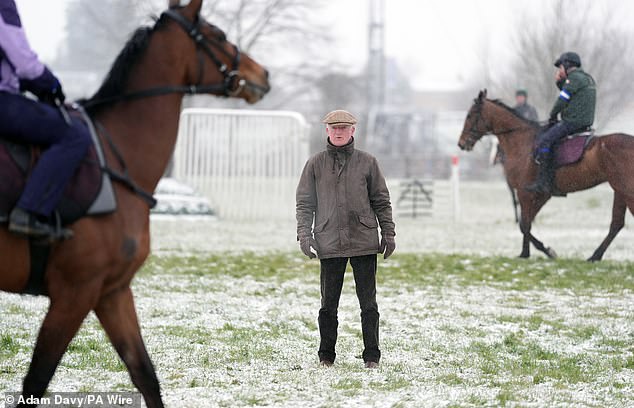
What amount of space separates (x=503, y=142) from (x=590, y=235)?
588 centimetres

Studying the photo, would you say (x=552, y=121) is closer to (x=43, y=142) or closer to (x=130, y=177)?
(x=130, y=177)

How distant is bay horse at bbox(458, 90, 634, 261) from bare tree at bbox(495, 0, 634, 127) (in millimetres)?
12077

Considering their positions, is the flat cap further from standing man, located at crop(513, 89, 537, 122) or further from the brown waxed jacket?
standing man, located at crop(513, 89, 537, 122)

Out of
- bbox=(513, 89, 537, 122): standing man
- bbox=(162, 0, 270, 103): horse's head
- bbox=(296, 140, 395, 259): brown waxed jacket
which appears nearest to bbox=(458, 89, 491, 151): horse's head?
bbox=(513, 89, 537, 122): standing man

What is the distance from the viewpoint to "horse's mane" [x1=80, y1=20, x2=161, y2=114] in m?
5.02

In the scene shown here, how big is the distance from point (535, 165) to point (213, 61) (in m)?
10.1

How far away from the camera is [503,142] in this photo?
1512cm

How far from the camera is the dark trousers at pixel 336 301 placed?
6996mm

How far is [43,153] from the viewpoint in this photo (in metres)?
4.60

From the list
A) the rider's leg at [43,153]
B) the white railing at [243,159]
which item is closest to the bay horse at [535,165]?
the white railing at [243,159]

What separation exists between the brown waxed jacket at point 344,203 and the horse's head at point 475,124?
28.6 ft

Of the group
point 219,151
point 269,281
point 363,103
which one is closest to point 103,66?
point 363,103

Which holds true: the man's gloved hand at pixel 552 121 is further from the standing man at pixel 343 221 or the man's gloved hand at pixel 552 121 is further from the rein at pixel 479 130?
the standing man at pixel 343 221

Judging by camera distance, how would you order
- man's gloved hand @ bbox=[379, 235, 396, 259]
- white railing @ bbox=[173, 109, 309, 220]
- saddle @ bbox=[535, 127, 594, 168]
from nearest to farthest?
man's gloved hand @ bbox=[379, 235, 396, 259], saddle @ bbox=[535, 127, 594, 168], white railing @ bbox=[173, 109, 309, 220]
